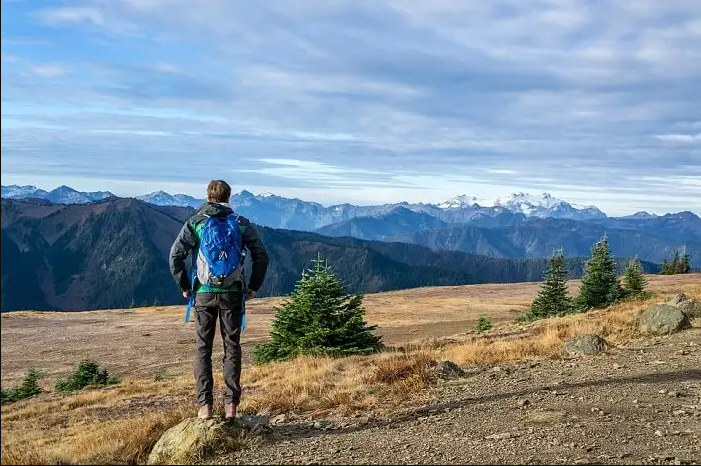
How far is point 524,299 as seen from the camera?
295ft

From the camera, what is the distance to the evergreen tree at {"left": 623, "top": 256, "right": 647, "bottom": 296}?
36.3 m

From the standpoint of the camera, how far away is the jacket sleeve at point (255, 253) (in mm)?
7082

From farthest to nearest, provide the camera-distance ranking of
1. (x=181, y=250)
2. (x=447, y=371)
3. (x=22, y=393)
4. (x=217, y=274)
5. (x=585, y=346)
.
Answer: (x=22, y=393)
(x=585, y=346)
(x=447, y=371)
(x=181, y=250)
(x=217, y=274)

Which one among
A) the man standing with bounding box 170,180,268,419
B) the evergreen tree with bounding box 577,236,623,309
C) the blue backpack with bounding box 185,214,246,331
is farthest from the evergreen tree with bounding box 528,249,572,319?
the blue backpack with bounding box 185,214,246,331

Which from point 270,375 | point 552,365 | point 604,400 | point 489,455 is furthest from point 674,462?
point 270,375

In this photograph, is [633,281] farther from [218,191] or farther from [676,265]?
[676,265]

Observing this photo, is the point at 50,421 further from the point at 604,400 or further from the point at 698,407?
the point at 698,407

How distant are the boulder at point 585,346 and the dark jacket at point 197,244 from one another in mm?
8701

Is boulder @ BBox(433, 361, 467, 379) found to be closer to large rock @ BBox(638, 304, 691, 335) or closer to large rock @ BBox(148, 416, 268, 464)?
large rock @ BBox(148, 416, 268, 464)

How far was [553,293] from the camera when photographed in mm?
35719

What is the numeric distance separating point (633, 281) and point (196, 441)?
37177 millimetres

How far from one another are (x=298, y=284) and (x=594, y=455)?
14.3m

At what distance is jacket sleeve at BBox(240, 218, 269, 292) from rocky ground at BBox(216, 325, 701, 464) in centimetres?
196

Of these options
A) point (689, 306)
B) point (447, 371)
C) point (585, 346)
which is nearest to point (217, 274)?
point (447, 371)
